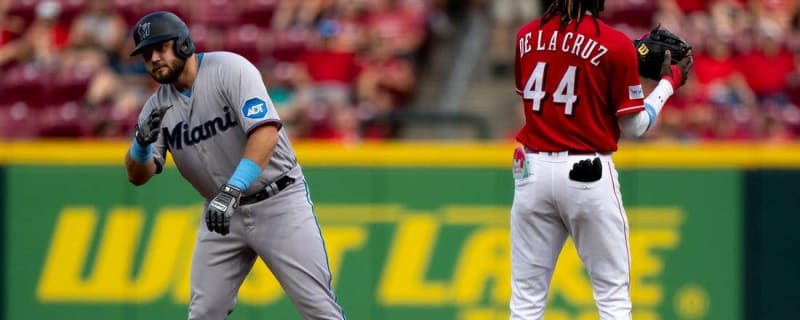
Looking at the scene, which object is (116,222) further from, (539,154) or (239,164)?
(539,154)

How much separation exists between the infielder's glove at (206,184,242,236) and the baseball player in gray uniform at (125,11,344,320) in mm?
152

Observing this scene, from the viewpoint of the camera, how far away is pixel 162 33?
5555 millimetres

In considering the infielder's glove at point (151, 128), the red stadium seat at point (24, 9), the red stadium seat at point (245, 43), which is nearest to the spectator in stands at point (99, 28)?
the red stadium seat at point (24, 9)

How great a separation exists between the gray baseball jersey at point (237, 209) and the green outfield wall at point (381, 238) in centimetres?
271

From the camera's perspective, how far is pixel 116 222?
8734mm

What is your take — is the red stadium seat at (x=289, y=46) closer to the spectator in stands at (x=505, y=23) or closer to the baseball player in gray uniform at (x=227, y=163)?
the spectator in stands at (x=505, y=23)

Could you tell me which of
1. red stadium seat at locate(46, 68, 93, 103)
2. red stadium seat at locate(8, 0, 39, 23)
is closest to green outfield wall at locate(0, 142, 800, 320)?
red stadium seat at locate(46, 68, 93, 103)

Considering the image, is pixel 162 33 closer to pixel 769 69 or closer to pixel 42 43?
pixel 769 69

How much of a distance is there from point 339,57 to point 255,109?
5583 millimetres

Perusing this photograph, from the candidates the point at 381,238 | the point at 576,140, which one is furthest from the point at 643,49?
the point at 381,238

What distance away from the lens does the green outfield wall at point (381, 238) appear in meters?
8.55

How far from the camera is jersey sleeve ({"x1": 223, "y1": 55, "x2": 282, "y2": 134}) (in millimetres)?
5574

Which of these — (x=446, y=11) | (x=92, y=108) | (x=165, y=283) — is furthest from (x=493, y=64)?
(x=165, y=283)

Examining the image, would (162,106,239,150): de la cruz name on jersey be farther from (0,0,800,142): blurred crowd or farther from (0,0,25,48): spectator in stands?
(0,0,25,48): spectator in stands
